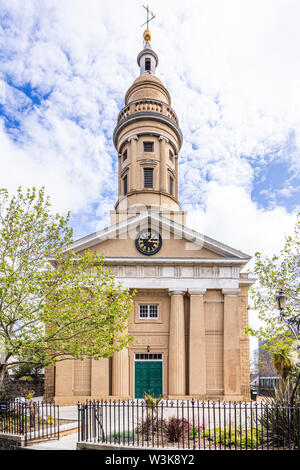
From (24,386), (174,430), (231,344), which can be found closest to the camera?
(174,430)

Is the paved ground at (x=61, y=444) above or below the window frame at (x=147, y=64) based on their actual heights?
below

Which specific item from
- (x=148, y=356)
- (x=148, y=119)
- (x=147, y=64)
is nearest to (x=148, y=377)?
(x=148, y=356)

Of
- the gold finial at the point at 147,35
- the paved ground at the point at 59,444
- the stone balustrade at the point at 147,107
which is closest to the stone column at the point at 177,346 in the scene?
the paved ground at the point at 59,444

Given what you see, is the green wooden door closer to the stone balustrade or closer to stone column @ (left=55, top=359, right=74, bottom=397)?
stone column @ (left=55, top=359, right=74, bottom=397)

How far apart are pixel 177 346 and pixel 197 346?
1.25 metres

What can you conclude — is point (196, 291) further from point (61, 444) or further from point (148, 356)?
point (61, 444)

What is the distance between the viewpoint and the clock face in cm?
2672

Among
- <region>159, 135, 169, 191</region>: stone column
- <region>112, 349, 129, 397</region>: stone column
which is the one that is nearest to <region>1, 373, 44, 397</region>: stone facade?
<region>112, 349, 129, 397</region>: stone column

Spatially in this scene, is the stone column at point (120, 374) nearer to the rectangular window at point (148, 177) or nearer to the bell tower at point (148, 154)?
the bell tower at point (148, 154)

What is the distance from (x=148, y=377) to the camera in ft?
84.6

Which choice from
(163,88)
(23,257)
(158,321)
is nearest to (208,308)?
(158,321)

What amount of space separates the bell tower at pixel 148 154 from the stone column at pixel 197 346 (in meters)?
8.73

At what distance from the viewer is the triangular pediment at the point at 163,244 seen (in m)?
26.5

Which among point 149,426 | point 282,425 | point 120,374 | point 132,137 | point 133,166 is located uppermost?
point 132,137
